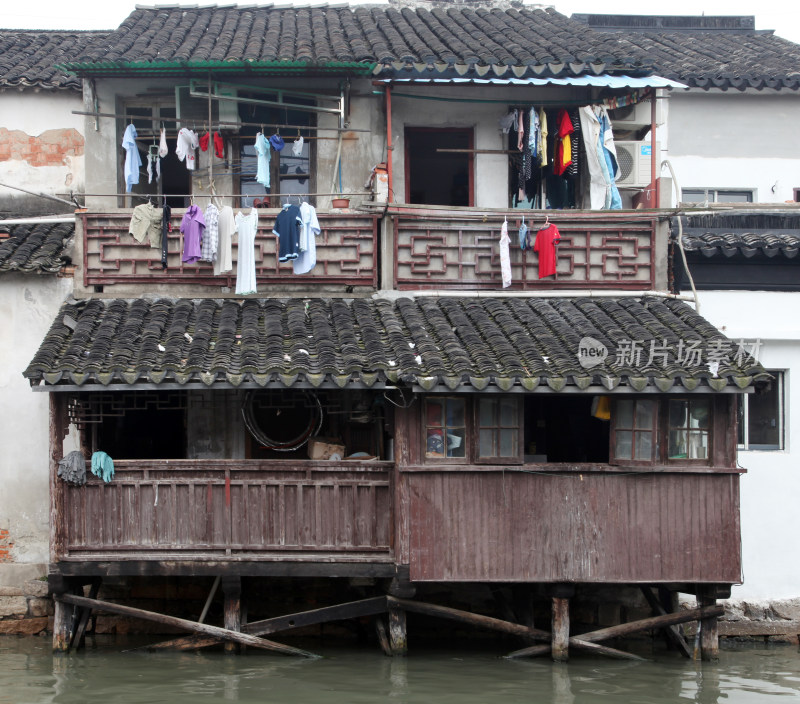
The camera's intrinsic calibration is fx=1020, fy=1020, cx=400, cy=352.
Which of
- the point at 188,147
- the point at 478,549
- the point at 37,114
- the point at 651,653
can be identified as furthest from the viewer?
the point at 37,114

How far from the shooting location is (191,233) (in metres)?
14.2

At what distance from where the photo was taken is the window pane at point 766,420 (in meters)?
15.6

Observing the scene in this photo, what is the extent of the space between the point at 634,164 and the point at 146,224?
7.46m

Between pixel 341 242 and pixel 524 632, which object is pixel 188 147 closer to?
pixel 341 242

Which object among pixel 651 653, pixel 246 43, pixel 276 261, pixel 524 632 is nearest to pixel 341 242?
pixel 276 261

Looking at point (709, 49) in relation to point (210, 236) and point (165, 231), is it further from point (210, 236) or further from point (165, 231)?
point (165, 231)

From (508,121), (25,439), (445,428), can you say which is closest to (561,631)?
(445,428)

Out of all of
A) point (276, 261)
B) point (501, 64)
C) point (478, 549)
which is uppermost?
point (501, 64)

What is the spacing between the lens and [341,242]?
1468 cm

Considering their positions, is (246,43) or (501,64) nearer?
(501,64)

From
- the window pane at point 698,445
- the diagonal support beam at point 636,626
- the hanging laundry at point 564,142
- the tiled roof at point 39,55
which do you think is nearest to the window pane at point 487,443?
the window pane at point 698,445

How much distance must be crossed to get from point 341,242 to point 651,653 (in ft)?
23.8

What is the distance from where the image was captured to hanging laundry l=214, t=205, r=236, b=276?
47.1ft

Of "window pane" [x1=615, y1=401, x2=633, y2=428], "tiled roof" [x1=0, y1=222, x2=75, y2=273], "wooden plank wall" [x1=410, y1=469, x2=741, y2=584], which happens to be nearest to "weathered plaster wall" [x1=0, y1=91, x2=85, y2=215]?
"tiled roof" [x1=0, y1=222, x2=75, y2=273]
